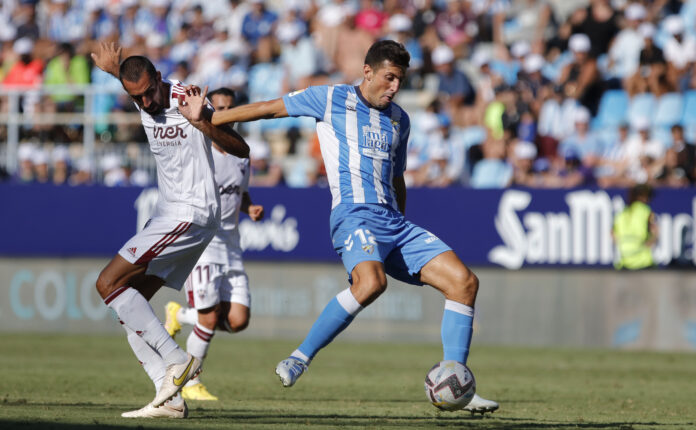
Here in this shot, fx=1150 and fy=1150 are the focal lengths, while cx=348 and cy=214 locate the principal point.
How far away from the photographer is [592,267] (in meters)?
17.2

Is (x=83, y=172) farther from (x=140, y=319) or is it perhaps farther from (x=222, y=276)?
(x=140, y=319)

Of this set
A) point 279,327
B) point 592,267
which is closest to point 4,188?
point 279,327

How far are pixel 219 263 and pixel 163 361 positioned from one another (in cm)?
282

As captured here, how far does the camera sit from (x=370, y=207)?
26.7 ft

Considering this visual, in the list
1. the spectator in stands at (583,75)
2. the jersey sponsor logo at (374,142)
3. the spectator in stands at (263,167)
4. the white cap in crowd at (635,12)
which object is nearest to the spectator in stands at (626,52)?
the white cap in crowd at (635,12)

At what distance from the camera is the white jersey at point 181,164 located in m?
8.41

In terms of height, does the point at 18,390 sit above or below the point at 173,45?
below

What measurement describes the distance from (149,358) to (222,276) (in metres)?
2.80

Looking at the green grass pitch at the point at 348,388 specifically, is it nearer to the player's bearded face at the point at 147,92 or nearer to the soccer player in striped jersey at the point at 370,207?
the soccer player in striped jersey at the point at 370,207

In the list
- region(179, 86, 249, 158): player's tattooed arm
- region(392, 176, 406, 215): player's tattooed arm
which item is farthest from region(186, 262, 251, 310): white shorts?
region(179, 86, 249, 158): player's tattooed arm

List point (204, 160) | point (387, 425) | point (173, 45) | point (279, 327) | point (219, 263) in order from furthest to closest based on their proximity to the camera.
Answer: point (173, 45) → point (279, 327) → point (219, 263) → point (204, 160) → point (387, 425)

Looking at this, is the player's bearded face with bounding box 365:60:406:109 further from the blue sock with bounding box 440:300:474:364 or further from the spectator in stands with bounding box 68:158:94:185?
the spectator in stands with bounding box 68:158:94:185

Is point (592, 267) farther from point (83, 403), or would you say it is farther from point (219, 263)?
point (83, 403)

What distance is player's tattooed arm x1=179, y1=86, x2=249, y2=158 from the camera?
7922mm
